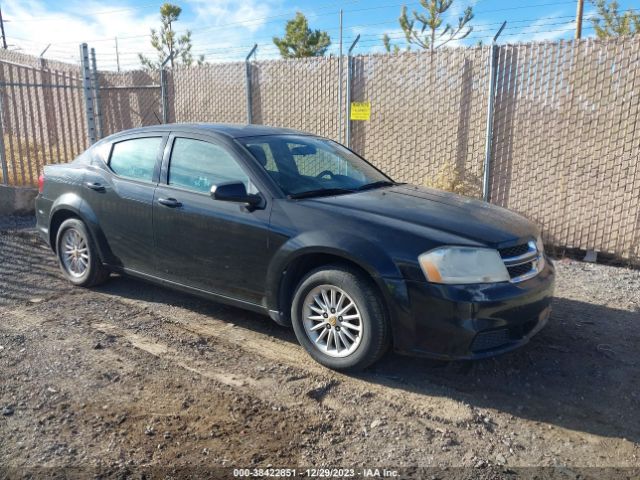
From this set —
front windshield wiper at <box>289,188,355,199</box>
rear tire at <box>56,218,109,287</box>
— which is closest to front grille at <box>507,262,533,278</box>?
front windshield wiper at <box>289,188,355,199</box>

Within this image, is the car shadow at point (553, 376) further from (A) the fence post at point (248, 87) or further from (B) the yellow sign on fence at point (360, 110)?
(A) the fence post at point (248, 87)

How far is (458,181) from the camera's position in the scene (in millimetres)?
8125

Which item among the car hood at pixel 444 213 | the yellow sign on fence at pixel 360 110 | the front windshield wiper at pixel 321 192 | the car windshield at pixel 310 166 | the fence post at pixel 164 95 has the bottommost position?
the car hood at pixel 444 213

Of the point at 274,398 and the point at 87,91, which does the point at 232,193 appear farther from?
the point at 87,91

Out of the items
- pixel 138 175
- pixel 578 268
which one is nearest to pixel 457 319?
pixel 138 175

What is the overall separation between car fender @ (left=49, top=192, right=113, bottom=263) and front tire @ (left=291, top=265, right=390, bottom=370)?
2231mm

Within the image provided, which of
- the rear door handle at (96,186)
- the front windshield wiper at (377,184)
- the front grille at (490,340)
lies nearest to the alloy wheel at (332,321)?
the front grille at (490,340)

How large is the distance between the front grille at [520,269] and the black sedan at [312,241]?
0.04ft

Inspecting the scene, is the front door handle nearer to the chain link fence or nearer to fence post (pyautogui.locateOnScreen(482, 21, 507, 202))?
the chain link fence

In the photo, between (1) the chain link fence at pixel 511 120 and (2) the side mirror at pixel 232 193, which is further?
(1) the chain link fence at pixel 511 120

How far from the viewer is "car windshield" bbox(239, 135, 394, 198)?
14.3 ft

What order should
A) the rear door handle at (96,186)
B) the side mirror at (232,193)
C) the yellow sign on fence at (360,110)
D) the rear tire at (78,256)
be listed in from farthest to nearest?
the yellow sign on fence at (360,110) → the rear tire at (78,256) → the rear door handle at (96,186) → the side mirror at (232,193)

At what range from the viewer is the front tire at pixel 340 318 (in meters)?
3.66

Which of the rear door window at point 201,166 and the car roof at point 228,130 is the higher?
the car roof at point 228,130
